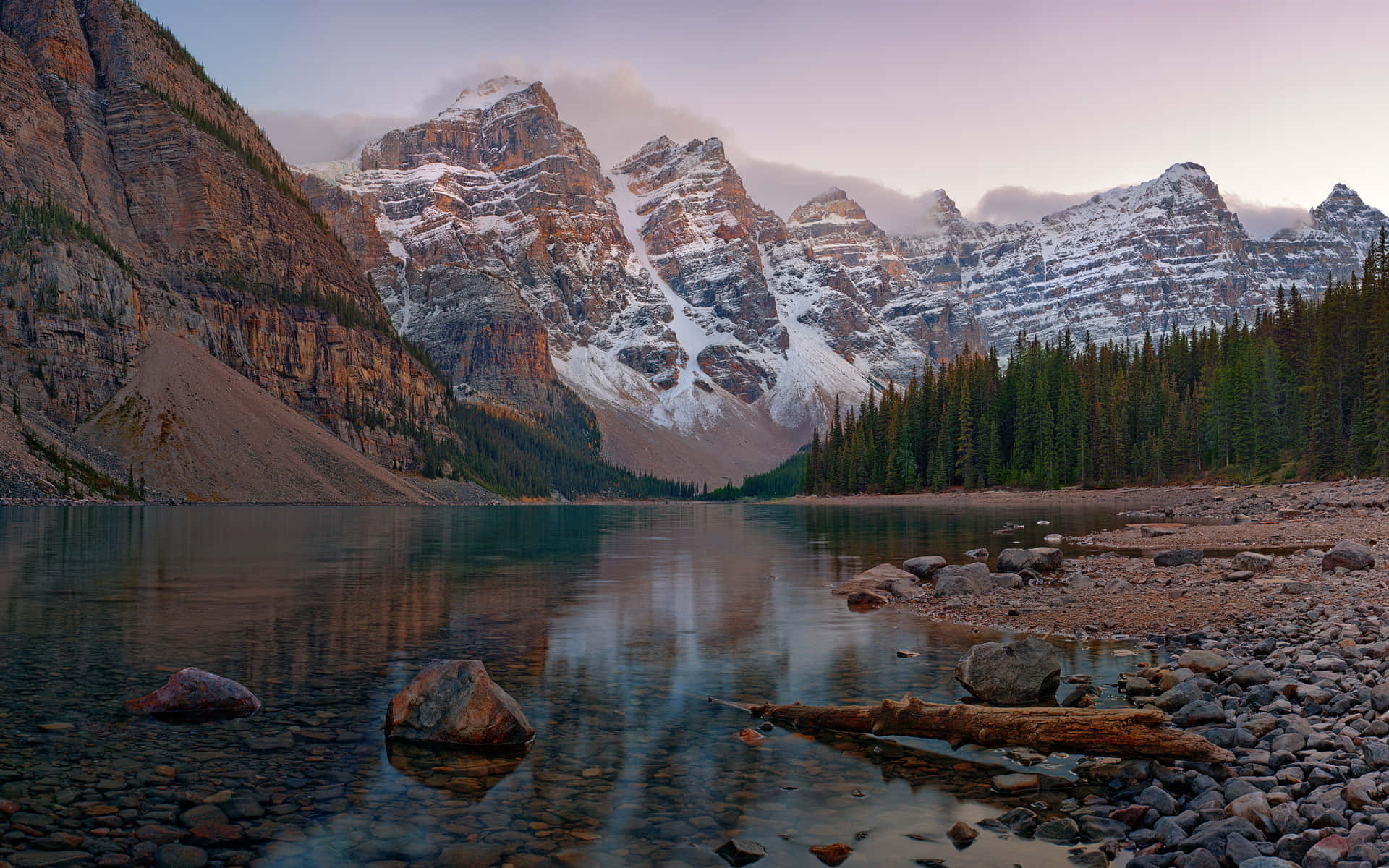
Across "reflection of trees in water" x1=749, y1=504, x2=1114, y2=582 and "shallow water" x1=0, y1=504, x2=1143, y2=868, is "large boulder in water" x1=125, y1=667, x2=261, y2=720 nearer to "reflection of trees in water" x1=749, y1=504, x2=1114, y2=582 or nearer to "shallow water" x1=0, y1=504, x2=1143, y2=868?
"shallow water" x1=0, y1=504, x2=1143, y2=868

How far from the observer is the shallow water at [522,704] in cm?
895

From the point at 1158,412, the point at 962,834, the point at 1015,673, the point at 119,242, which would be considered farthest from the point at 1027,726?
the point at 119,242

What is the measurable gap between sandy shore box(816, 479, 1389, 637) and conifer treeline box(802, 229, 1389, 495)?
28.2 m

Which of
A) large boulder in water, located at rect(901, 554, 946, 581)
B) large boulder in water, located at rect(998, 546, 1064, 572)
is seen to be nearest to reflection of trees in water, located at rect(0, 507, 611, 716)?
large boulder in water, located at rect(901, 554, 946, 581)

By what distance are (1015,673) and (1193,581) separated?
48.5 feet

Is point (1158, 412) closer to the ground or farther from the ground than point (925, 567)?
farther from the ground

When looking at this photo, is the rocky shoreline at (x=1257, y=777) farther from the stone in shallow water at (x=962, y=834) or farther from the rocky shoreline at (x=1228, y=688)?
the stone in shallow water at (x=962, y=834)

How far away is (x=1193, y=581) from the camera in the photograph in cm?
2497

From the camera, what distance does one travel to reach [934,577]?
99.8ft

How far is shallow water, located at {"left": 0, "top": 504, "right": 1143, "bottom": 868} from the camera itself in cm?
895

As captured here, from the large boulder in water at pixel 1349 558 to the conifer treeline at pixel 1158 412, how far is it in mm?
54269

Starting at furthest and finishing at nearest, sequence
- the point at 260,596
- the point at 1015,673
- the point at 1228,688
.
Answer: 1. the point at 260,596
2. the point at 1015,673
3. the point at 1228,688

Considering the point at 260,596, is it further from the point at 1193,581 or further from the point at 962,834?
the point at 1193,581

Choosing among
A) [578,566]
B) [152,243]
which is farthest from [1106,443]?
[152,243]
